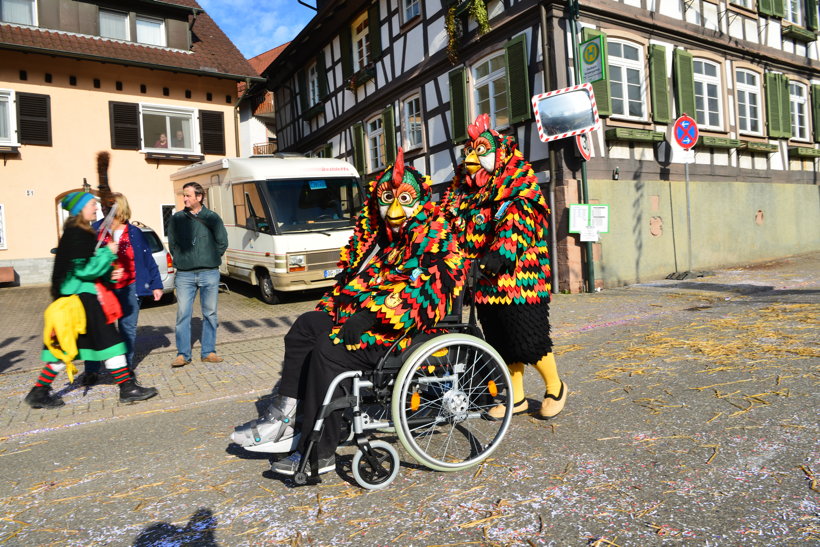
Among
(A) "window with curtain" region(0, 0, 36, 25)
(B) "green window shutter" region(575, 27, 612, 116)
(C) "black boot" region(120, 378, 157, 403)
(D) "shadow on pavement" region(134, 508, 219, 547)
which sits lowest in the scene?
(D) "shadow on pavement" region(134, 508, 219, 547)

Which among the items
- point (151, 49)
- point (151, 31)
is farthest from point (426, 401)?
point (151, 31)

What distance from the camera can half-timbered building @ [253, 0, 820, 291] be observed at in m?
11.2

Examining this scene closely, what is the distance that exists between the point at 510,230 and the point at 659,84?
1042 centimetres

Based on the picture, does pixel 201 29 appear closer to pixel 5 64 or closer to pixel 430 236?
pixel 5 64

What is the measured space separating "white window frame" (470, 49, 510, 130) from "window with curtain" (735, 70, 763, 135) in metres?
5.96

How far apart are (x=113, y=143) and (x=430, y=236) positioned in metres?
18.1

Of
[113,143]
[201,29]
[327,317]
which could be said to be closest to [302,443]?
[327,317]

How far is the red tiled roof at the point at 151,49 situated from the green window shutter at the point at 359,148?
4.52 metres

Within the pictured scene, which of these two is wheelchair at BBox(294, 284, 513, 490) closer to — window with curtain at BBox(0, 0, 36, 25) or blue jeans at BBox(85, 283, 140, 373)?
blue jeans at BBox(85, 283, 140, 373)

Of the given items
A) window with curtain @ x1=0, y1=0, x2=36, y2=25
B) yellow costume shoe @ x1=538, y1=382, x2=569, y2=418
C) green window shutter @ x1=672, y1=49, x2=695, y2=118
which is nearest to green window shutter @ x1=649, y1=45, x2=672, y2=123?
green window shutter @ x1=672, y1=49, x2=695, y2=118

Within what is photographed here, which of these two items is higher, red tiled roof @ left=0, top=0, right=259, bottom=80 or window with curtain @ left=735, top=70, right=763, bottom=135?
red tiled roof @ left=0, top=0, right=259, bottom=80

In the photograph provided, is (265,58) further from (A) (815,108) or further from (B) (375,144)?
(A) (815,108)

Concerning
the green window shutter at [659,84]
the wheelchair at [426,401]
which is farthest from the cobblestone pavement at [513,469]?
the green window shutter at [659,84]

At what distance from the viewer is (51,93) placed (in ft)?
57.3
